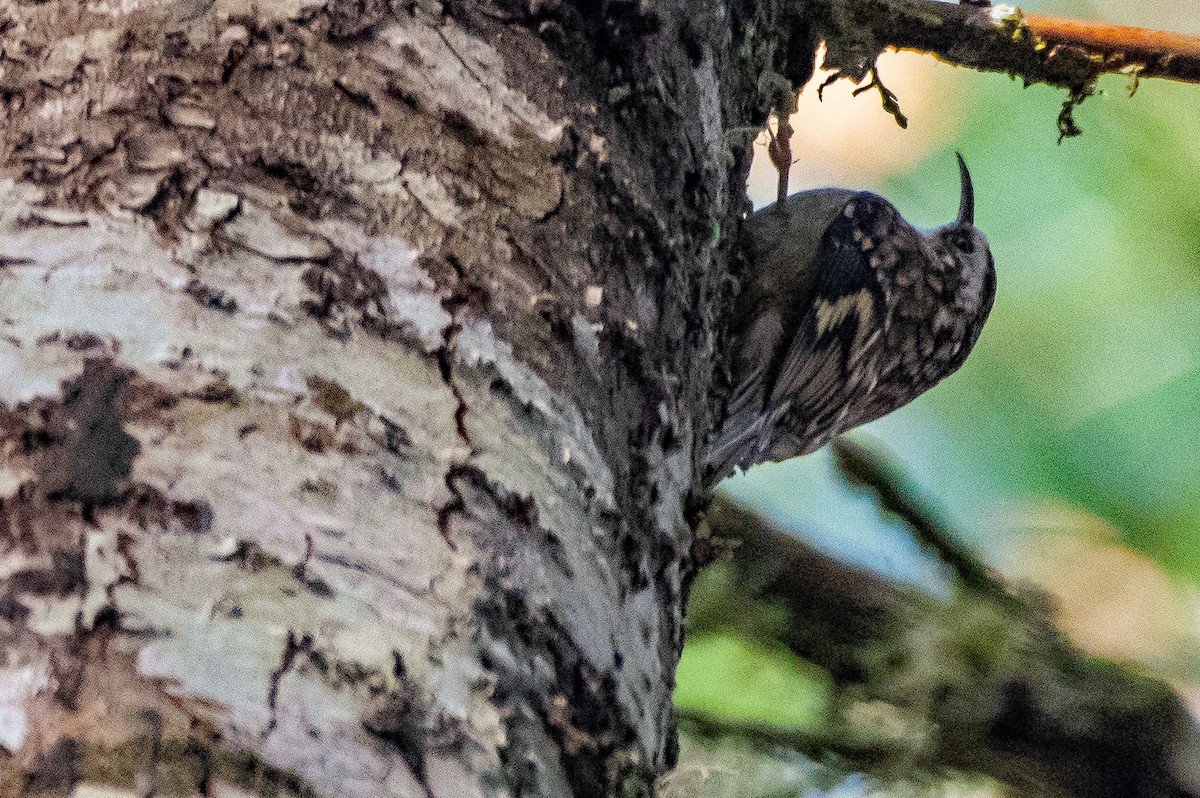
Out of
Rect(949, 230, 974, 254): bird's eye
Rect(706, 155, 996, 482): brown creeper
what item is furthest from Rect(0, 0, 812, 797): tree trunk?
Rect(949, 230, 974, 254): bird's eye

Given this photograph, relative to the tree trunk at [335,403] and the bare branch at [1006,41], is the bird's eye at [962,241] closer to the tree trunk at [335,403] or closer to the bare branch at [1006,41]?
the bare branch at [1006,41]

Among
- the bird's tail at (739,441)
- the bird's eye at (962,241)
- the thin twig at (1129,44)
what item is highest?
the bird's eye at (962,241)

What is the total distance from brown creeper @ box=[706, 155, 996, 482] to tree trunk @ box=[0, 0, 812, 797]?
3.89 feet

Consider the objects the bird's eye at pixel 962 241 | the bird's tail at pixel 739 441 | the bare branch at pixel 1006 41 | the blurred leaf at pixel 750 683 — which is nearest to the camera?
the bare branch at pixel 1006 41

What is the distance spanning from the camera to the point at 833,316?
2.73m

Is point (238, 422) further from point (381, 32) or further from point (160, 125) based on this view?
point (381, 32)

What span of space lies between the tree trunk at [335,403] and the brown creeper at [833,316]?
1.19 metres

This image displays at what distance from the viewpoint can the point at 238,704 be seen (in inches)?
31.8

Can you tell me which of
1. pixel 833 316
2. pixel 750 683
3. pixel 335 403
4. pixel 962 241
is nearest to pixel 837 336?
pixel 833 316

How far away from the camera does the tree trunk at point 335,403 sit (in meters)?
0.83

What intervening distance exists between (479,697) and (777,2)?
4.47 feet

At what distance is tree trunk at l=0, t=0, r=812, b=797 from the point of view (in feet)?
2.71

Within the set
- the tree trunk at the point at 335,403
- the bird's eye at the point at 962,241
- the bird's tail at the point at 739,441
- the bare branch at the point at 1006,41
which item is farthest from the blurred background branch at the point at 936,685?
the tree trunk at the point at 335,403

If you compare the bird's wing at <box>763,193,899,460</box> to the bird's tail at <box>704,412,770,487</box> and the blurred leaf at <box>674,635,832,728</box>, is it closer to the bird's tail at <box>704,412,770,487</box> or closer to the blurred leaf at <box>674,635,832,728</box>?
the bird's tail at <box>704,412,770,487</box>
